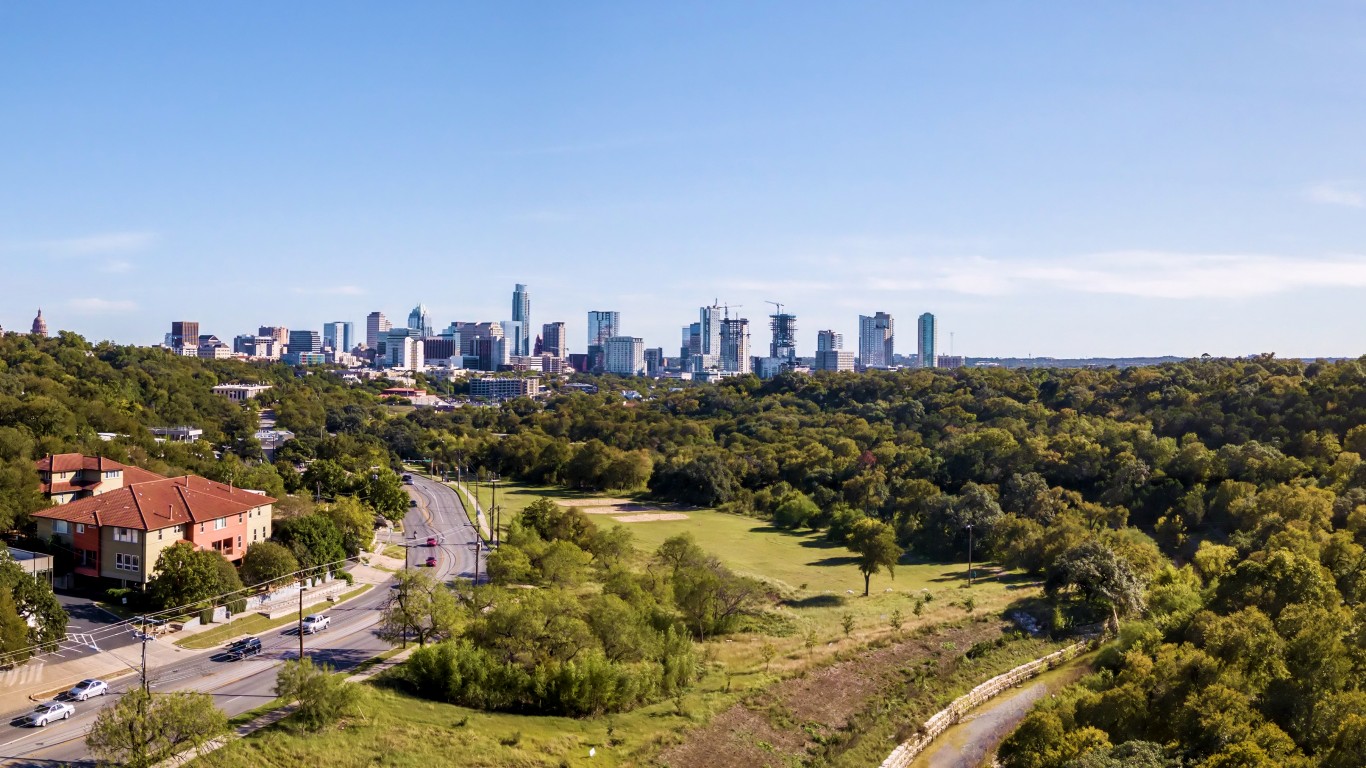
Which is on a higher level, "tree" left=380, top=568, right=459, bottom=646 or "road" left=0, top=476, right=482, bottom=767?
"tree" left=380, top=568, right=459, bottom=646

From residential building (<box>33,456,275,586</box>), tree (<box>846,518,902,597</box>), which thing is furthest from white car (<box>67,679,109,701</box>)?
tree (<box>846,518,902,597</box>)

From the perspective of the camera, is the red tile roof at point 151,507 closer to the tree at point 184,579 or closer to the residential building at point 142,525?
the residential building at point 142,525

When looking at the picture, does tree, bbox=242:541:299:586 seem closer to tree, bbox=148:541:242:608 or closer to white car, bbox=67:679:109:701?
tree, bbox=148:541:242:608

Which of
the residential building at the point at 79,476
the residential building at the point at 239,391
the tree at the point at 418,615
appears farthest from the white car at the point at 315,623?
the residential building at the point at 239,391

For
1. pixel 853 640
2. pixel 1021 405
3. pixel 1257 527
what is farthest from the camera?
pixel 1021 405

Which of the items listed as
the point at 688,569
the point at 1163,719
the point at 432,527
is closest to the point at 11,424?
the point at 432,527

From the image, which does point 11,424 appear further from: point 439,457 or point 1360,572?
point 1360,572

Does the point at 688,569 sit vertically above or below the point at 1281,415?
below
